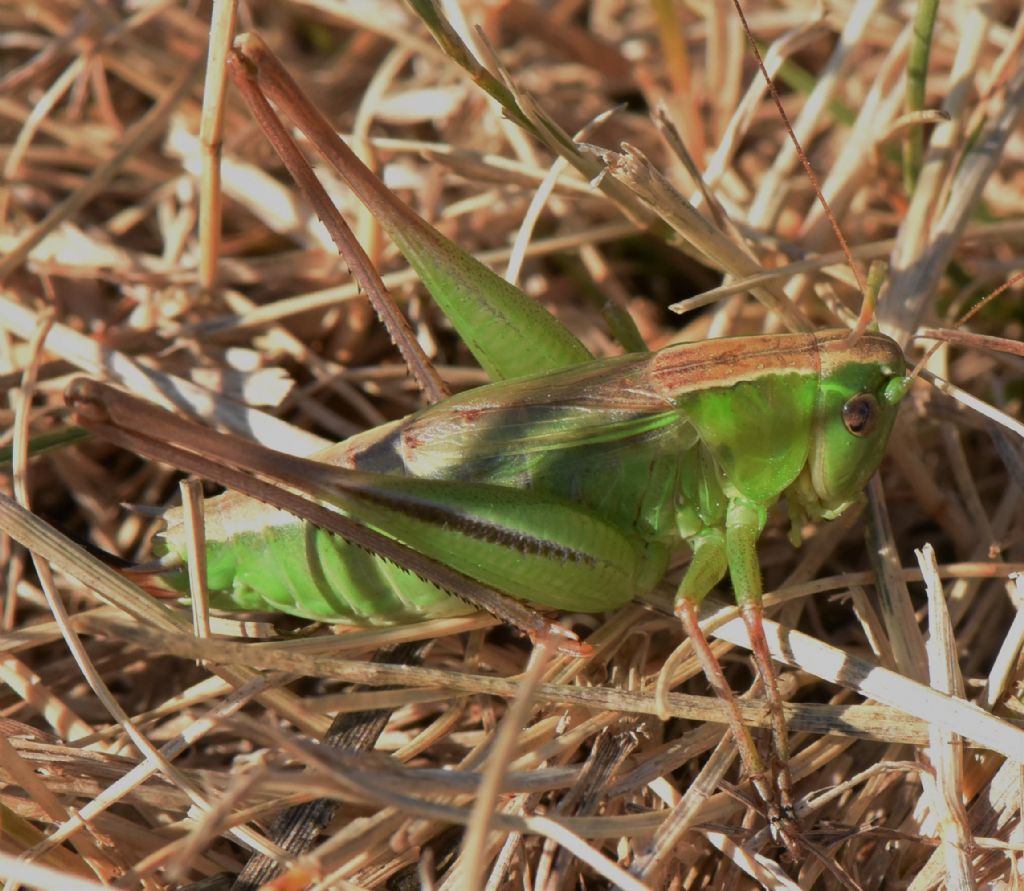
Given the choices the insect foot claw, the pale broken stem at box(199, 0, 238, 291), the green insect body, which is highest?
the pale broken stem at box(199, 0, 238, 291)

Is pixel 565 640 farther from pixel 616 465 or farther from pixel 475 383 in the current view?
pixel 475 383

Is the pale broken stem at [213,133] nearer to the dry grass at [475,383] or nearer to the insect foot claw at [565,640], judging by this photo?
the dry grass at [475,383]

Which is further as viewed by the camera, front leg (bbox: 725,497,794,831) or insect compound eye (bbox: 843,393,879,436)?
insect compound eye (bbox: 843,393,879,436)

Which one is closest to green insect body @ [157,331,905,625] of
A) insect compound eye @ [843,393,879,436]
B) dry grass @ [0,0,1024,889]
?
insect compound eye @ [843,393,879,436]

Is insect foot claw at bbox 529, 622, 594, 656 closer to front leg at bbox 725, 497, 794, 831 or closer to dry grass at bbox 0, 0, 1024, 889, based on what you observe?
dry grass at bbox 0, 0, 1024, 889

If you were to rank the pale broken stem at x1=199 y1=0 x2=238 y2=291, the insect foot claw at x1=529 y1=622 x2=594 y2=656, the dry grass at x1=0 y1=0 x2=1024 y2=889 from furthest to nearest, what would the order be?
the pale broken stem at x1=199 y1=0 x2=238 y2=291
the insect foot claw at x1=529 y1=622 x2=594 y2=656
the dry grass at x1=0 y1=0 x2=1024 y2=889

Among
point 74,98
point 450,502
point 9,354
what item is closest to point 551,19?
point 74,98
